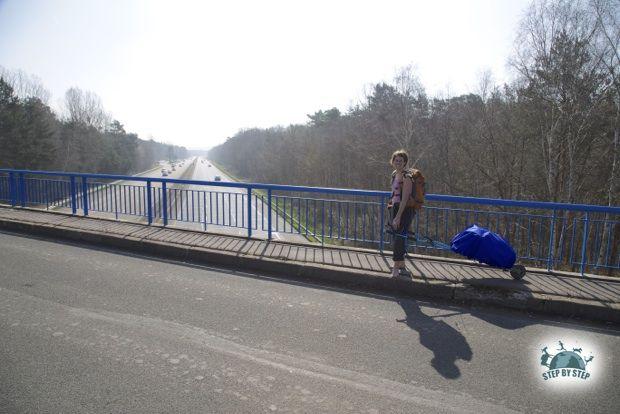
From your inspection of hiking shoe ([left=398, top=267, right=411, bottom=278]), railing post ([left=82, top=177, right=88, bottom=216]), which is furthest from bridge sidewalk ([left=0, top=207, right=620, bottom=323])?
railing post ([left=82, top=177, right=88, bottom=216])

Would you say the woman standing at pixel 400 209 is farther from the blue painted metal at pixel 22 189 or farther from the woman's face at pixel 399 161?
the blue painted metal at pixel 22 189

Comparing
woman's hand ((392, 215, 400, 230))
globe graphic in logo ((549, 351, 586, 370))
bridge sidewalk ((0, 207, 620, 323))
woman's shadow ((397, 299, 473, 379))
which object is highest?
woman's hand ((392, 215, 400, 230))

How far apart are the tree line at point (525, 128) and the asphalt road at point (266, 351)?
17.7m

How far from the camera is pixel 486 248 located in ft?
17.4

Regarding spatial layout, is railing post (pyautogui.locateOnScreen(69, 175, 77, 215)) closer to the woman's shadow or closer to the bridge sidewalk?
the bridge sidewalk

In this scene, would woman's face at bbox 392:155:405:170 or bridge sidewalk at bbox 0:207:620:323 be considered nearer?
bridge sidewalk at bbox 0:207:620:323

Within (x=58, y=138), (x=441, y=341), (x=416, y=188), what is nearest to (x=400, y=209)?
(x=416, y=188)

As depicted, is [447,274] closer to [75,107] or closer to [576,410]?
[576,410]

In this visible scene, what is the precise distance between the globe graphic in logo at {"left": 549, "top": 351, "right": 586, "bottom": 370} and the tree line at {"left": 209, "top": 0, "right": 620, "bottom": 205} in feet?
56.9

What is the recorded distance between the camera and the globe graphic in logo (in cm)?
342

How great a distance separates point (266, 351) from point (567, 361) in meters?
2.80

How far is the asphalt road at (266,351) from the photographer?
9.24 feet

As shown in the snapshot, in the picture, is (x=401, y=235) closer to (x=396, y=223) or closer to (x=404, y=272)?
(x=396, y=223)

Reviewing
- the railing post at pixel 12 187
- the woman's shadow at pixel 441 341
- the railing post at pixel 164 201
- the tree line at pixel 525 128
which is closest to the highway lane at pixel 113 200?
the railing post at pixel 164 201
